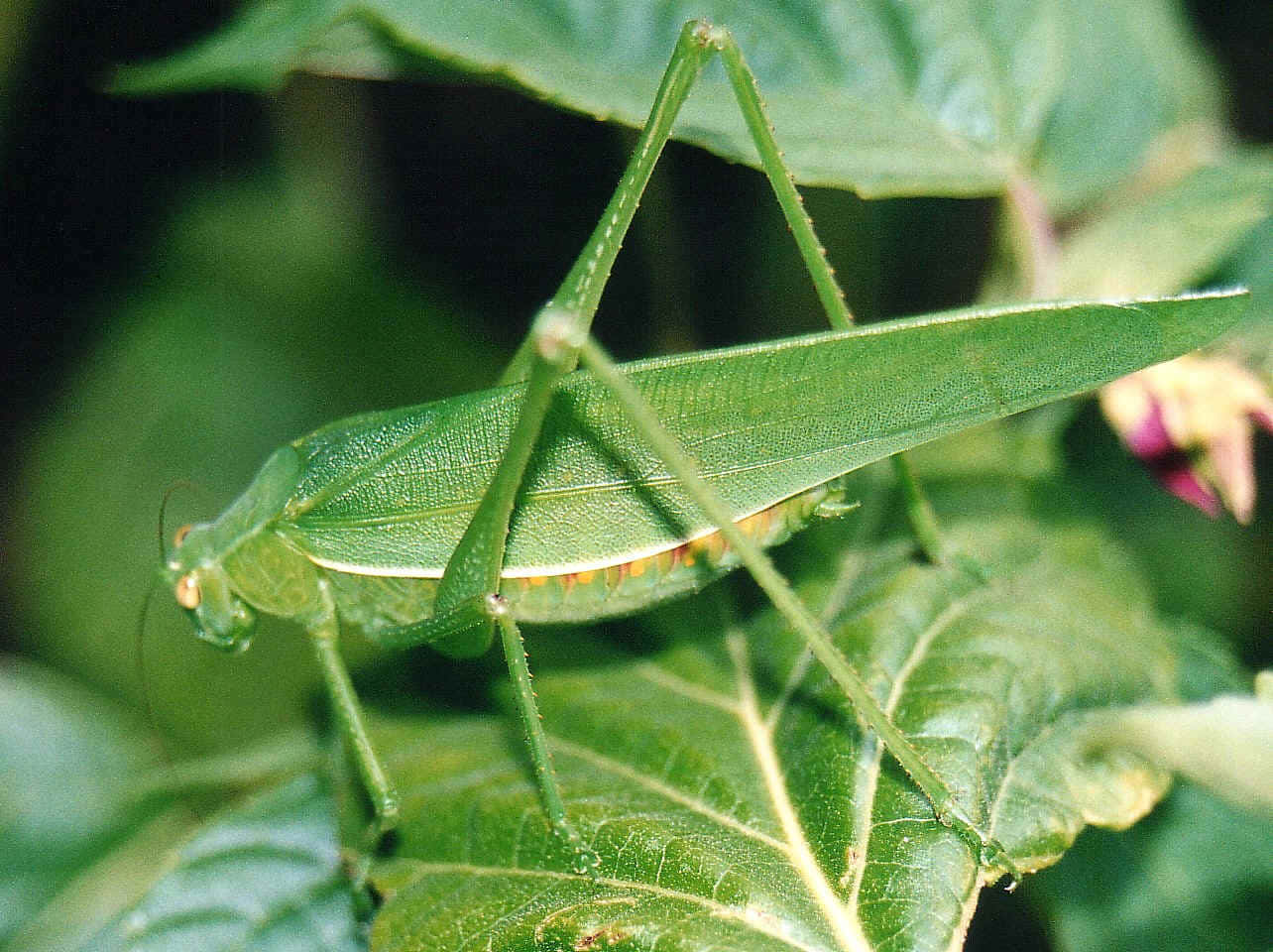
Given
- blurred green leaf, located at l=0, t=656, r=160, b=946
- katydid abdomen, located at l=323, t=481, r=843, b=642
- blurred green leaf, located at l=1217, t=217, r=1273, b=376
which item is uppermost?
blurred green leaf, located at l=1217, t=217, r=1273, b=376

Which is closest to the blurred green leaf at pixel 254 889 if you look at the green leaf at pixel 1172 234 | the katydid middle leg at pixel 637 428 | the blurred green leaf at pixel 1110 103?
the katydid middle leg at pixel 637 428

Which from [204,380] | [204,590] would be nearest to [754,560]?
[204,590]

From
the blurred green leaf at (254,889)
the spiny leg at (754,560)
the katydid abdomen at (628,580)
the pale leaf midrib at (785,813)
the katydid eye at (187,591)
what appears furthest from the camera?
the katydid eye at (187,591)

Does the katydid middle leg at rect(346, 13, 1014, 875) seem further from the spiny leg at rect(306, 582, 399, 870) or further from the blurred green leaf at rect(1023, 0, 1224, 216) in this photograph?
the blurred green leaf at rect(1023, 0, 1224, 216)

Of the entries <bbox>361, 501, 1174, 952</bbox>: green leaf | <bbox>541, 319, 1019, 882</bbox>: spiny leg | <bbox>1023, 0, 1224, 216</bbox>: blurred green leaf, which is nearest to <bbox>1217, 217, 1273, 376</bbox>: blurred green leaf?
<bbox>1023, 0, 1224, 216</bbox>: blurred green leaf

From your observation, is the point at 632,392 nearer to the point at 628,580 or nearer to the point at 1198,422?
the point at 628,580

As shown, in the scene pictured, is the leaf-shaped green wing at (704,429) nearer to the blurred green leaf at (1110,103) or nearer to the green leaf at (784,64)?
the green leaf at (784,64)
